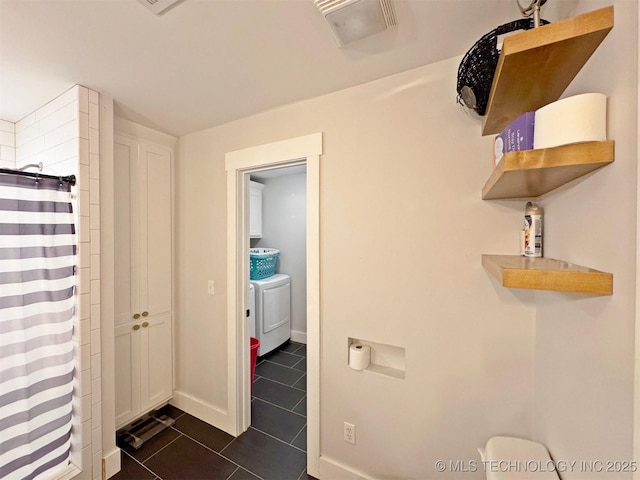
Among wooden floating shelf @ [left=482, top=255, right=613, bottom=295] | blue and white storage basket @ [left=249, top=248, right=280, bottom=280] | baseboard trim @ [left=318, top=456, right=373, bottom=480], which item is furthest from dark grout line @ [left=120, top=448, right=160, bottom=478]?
wooden floating shelf @ [left=482, top=255, right=613, bottom=295]

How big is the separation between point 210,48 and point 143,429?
259 cm

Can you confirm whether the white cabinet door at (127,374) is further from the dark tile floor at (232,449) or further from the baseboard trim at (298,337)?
the baseboard trim at (298,337)

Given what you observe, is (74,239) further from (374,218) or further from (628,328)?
(628,328)

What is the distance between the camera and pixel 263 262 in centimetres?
329

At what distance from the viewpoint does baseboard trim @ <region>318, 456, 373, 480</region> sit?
1444 mm

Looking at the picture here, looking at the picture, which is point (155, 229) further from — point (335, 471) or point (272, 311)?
point (335, 471)

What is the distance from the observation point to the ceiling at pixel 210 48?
940mm

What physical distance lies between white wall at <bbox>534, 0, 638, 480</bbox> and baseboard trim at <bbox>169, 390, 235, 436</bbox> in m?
2.02

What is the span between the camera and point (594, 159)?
1.83 ft

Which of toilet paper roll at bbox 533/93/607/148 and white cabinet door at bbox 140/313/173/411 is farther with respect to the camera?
white cabinet door at bbox 140/313/173/411

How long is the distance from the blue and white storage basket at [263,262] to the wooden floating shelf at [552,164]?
2.69 metres

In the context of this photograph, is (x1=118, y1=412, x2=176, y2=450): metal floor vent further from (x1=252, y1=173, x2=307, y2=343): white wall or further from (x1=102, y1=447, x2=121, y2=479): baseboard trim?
(x1=252, y1=173, x2=307, y2=343): white wall

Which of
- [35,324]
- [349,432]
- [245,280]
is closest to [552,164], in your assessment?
[349,432]

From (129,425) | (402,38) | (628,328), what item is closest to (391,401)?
(628,328)
